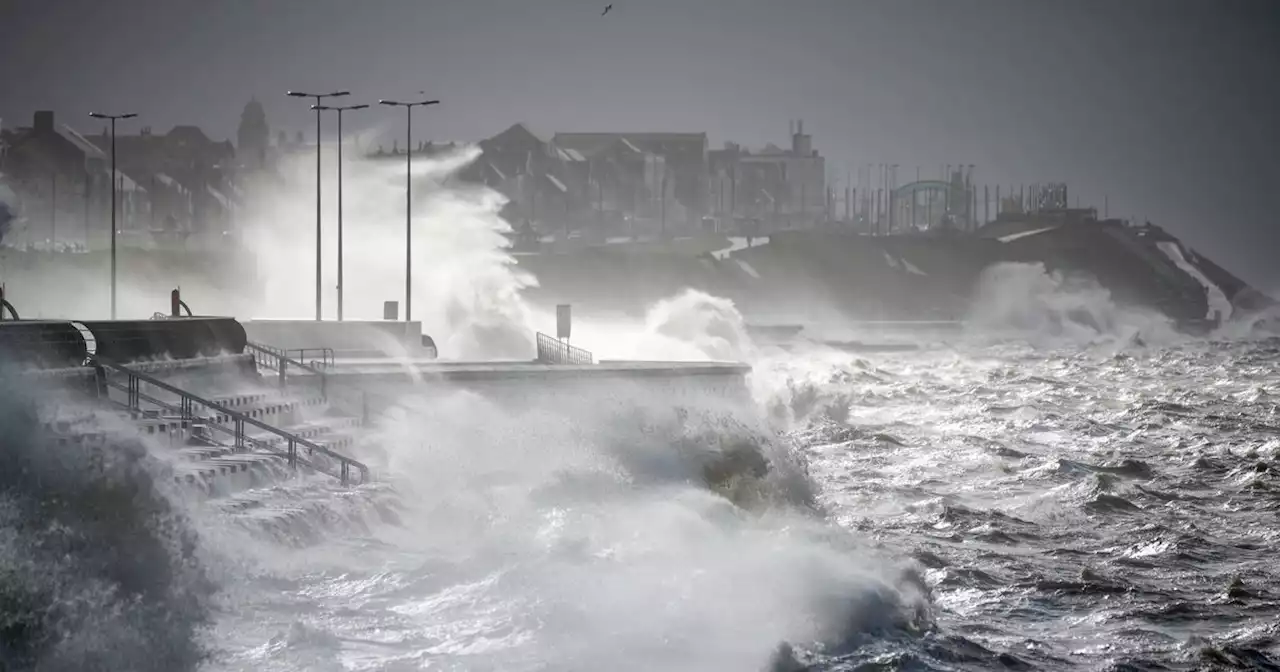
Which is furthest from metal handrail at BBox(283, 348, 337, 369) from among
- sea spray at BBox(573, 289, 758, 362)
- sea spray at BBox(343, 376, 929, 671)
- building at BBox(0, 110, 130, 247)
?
building at BBox(0, 110, 130, 247)

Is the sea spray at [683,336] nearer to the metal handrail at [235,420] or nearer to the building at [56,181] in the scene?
the building at [56,181]

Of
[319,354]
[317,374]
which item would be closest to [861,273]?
[319,354]

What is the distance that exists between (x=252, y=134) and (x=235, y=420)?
120 metres

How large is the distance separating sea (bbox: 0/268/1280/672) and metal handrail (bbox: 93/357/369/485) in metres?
0.88

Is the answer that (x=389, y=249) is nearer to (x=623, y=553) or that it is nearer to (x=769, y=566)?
(x=623, y=553)

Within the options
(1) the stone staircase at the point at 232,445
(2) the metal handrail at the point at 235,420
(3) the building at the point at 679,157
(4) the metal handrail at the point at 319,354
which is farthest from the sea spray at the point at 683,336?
(3) the building at the point at 679,157

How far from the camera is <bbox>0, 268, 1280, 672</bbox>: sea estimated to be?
14.0 m

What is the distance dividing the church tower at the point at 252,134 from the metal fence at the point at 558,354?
99.8m

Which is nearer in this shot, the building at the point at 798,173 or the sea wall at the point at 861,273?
the sea wall at the point at 861,273

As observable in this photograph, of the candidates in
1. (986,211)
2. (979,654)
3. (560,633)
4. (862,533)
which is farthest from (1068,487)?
(986,211)

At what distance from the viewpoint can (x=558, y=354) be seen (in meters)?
40.4

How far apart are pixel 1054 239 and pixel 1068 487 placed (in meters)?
135

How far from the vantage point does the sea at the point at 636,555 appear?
552 inches

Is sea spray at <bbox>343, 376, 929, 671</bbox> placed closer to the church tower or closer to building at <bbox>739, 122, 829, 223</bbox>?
the church tower
